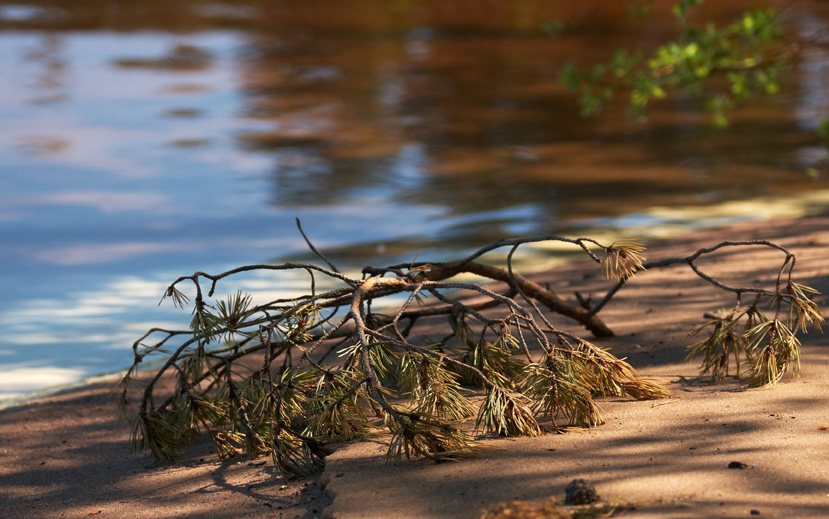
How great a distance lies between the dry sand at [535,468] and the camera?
2.72 metres

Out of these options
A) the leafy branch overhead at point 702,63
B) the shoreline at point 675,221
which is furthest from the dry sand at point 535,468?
the leafy branch overhead at point 702,63

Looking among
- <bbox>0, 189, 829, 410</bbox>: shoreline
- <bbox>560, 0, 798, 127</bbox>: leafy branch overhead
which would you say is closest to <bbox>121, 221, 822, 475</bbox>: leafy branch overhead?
<bbox>0, 189, 829, 410</bbox>: shoreline

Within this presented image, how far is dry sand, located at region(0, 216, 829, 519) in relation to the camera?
2.72 meters

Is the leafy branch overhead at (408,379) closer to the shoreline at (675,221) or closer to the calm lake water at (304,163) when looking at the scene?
the calm lake water at (304,163)

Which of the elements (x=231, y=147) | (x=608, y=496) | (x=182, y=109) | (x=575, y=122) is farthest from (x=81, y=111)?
(x=608, y=496)

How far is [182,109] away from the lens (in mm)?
12445

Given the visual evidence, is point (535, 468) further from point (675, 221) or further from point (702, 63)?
point (702, 63)

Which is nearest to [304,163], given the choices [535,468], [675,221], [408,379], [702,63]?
[675,221]

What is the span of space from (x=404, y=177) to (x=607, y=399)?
5.84m

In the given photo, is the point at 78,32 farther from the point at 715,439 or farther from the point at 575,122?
the point at 715,439

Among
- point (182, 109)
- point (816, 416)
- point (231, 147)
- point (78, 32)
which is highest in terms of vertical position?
point (78, 32)

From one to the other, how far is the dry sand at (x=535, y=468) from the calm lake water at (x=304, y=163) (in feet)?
4.65

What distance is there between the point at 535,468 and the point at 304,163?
7195 mm

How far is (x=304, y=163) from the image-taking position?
9766 millimetres
